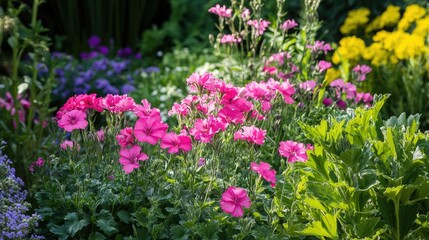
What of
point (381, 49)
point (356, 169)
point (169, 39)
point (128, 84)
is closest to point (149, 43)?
point (169, 39)

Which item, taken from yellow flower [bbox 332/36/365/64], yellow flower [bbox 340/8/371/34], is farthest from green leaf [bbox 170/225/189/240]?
yellow flower [bbox 340/8/371/34]

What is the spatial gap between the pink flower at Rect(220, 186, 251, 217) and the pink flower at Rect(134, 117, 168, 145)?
30 centimetres

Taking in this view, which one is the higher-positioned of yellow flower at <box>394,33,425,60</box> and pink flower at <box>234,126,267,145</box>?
pink flower at <box>234,126,267,145</box>

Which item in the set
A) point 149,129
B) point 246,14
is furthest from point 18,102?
point 149,129

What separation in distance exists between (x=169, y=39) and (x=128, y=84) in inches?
55.7

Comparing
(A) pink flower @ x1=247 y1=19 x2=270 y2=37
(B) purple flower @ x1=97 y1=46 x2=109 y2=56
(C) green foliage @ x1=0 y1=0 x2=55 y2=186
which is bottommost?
(B) purple flower @ x1=97 y1=46 x2=109 y2=56

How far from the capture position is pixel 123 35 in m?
7.25

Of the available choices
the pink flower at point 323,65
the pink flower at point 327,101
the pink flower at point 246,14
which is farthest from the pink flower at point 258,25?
the pink flower at point 327,101

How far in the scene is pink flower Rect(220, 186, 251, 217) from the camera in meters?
2.29

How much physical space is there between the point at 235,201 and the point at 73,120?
Answer: 2.06 feet

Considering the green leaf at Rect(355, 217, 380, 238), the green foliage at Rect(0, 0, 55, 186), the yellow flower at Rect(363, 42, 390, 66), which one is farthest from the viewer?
the yellow flower at Rect(363, 42, 390, 66)

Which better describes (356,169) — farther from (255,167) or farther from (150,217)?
(150,217)

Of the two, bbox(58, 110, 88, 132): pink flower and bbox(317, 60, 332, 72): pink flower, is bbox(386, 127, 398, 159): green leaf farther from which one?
bbox(317, 60, 332, 72): pink flower

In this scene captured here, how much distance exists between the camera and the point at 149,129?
2.39 meters
